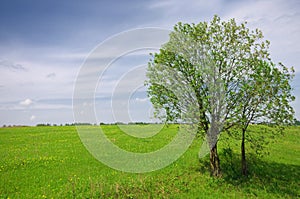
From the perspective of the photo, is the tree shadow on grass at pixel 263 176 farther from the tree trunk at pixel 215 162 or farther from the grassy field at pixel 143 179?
the tree trunk at pixel 215 162

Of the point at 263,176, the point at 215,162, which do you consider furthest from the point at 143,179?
the point at 263,176

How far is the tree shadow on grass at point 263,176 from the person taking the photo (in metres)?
18.8

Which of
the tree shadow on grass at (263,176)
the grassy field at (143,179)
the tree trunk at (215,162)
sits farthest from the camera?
the tree trunk at (215,162)

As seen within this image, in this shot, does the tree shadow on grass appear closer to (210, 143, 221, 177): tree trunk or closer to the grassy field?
the grassy field

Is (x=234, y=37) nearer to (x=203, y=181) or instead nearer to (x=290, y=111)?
(x=290, y=111)

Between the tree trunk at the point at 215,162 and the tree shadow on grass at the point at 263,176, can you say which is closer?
the tree shadow on grass at the point at 263,176

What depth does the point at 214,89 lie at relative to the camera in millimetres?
17906

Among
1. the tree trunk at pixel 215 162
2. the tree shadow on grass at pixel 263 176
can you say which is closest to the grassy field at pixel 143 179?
the tree shadow on grass at pixel 263 176

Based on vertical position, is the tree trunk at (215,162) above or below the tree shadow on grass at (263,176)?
above

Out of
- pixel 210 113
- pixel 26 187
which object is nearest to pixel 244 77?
pixel 210 113

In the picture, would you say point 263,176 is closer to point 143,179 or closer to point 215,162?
point 215,162

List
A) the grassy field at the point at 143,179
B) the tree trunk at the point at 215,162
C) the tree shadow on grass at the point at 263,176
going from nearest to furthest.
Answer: the grassy field at the point at 143,179 < the tree shadow on grass at the point at 263,176 < the tree trunk at the point at 215,162

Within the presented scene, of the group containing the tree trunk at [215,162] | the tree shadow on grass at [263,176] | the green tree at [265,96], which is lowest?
the tree shadow on grass at [263,176]

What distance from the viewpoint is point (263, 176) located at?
21.0 metres
